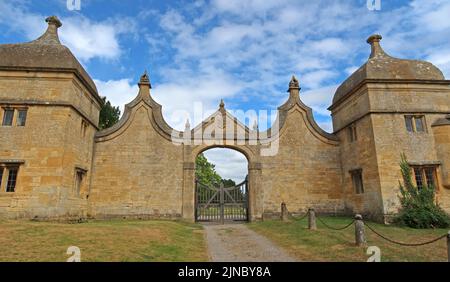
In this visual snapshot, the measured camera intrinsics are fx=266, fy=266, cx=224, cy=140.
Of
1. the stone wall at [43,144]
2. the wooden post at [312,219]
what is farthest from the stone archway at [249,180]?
the stone wall at [43,144]

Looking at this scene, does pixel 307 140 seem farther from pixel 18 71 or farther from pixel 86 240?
pixel 18 71

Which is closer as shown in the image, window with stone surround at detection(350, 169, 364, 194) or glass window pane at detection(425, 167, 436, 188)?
glass window pane at detection(425, 167, 436, 188)

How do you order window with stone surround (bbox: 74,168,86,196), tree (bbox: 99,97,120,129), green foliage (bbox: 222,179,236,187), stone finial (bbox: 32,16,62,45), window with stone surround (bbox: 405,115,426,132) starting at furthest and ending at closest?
green foliage (bbox: 222,179,236,187) < tree (bbox: 99,97,120,129) < stone finial (bbox: 32,16,62,45) < window with stone surround (bbox: 405,115,426,132) < window with stone surround (bbox: 74,168,86,196)

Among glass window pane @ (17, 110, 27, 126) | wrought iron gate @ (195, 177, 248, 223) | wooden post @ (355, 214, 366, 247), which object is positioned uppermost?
glass window pane @ (17, 110, 27, 126)

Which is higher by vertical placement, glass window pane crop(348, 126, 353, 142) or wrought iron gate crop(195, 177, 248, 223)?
glass window pane crop(348, 126, 353, 142)

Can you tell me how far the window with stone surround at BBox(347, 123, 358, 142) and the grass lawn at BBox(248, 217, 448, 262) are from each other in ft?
16.9

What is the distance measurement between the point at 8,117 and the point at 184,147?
8.06 metres

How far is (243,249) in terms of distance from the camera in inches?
309

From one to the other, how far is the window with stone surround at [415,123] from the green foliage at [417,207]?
162cm

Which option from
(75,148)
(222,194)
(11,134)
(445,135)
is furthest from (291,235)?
(11,134)

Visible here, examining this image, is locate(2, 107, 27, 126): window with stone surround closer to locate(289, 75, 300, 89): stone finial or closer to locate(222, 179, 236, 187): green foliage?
locate(289, 75, 300, 89): stone finial

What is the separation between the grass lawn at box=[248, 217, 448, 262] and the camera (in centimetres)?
643

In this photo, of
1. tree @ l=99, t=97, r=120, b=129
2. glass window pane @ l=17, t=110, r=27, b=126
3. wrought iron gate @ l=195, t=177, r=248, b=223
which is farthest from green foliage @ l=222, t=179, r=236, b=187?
glass window pane @ l=17, t=110, r=27, b=126
